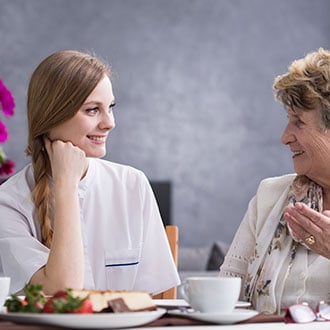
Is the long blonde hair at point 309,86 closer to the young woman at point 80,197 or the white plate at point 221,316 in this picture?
the young woman at point 80,197

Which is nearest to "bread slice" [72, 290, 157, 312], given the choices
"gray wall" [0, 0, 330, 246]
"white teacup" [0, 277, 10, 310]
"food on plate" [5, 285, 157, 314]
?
"food on plate" [5, 285, 157, 314]

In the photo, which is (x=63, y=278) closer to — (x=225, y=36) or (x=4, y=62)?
(x=4, y=62)

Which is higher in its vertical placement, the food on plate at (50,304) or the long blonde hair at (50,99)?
the long blonde hair at (50,99)

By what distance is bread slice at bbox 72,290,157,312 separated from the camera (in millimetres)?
1267

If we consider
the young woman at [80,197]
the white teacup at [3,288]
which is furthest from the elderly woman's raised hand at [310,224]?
the white teacup at [3,288]

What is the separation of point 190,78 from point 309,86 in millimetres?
4473

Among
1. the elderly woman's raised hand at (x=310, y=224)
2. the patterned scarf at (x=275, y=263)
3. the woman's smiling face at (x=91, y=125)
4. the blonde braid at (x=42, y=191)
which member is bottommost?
the patterned scarf at (x=275, y=263)

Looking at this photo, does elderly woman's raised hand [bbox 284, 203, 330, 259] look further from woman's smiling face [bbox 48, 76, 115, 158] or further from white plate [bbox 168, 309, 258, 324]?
white plate [bbox 168, 309, 258, 324]

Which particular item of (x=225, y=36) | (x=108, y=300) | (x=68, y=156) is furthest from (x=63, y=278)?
(x=225, y=36)

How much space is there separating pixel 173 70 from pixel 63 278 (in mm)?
4841

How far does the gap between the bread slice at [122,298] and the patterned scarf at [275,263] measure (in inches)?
30.5

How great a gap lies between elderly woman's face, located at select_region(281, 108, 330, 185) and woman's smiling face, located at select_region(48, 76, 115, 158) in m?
0.47

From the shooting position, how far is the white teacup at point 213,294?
1315mm

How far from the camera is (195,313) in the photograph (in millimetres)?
1309
